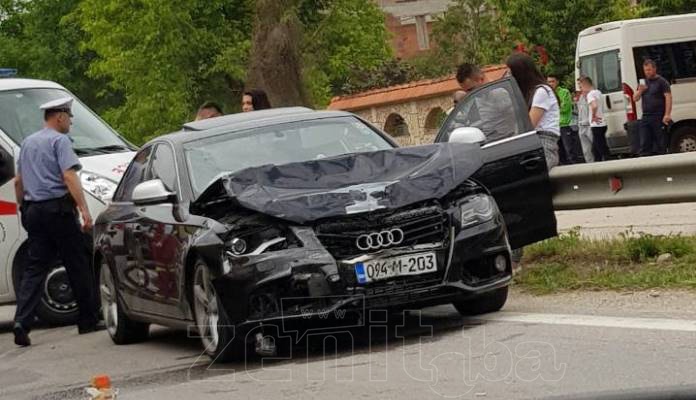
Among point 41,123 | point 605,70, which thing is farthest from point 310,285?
point 605,70

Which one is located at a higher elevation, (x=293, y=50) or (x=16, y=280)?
(x=293, y=50)

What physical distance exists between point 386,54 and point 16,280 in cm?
4582

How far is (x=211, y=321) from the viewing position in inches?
372

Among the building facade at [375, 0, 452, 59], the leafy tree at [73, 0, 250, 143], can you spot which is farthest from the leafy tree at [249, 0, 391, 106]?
the building facade at [375, 0, 452, 59]

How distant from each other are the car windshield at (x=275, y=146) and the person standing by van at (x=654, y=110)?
46.1 feet

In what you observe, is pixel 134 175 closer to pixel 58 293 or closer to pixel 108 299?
pixel 108 299

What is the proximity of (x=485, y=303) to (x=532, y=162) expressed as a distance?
155 centimetres

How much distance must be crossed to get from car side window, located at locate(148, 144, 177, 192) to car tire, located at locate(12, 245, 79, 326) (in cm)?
303

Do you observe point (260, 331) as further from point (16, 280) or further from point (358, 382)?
point (16, 280)

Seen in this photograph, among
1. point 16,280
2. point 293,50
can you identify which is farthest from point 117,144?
point 293,50

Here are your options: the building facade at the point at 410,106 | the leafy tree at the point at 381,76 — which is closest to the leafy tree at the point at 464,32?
the leafy tree at the point at 381,76

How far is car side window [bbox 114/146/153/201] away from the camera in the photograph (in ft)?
37.4

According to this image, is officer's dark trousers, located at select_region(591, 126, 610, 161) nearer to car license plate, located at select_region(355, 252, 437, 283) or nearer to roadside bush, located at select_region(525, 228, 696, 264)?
roadside bush, located at select_region(525, 228, 696, 264)

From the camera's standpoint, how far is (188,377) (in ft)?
29.3
